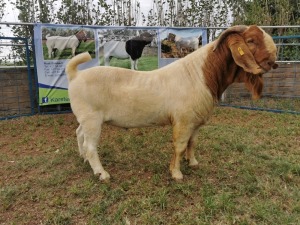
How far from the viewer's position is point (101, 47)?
22.0 ft

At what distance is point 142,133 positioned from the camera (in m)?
5.48

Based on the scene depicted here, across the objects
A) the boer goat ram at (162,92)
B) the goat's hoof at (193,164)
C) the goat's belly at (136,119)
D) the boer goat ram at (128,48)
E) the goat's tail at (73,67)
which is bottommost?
the goat's hoof at (193,164)

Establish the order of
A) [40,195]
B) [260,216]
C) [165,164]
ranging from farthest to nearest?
[165,164] < [40,195] < [260,216]

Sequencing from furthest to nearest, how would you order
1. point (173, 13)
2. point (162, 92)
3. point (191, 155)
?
point (173, 13) → point (191, 155) → point (162, 92)

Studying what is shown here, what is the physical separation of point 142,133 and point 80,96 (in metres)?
2.36

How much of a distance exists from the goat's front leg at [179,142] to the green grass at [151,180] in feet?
0.45

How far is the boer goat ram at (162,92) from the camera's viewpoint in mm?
3203

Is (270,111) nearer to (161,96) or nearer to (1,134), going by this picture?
(161,96)

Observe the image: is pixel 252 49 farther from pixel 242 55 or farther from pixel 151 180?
pixel 151 180

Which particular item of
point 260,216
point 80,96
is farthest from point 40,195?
point 260,216

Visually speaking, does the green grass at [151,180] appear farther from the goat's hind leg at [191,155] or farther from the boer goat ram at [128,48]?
the boer goat ram at [128,48]

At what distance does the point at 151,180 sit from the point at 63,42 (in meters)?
4.34

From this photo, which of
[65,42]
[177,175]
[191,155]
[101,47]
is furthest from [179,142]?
[65,42]

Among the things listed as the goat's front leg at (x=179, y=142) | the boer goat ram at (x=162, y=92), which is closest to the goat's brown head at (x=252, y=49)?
the boer goat ram at (x=162, y=92)
